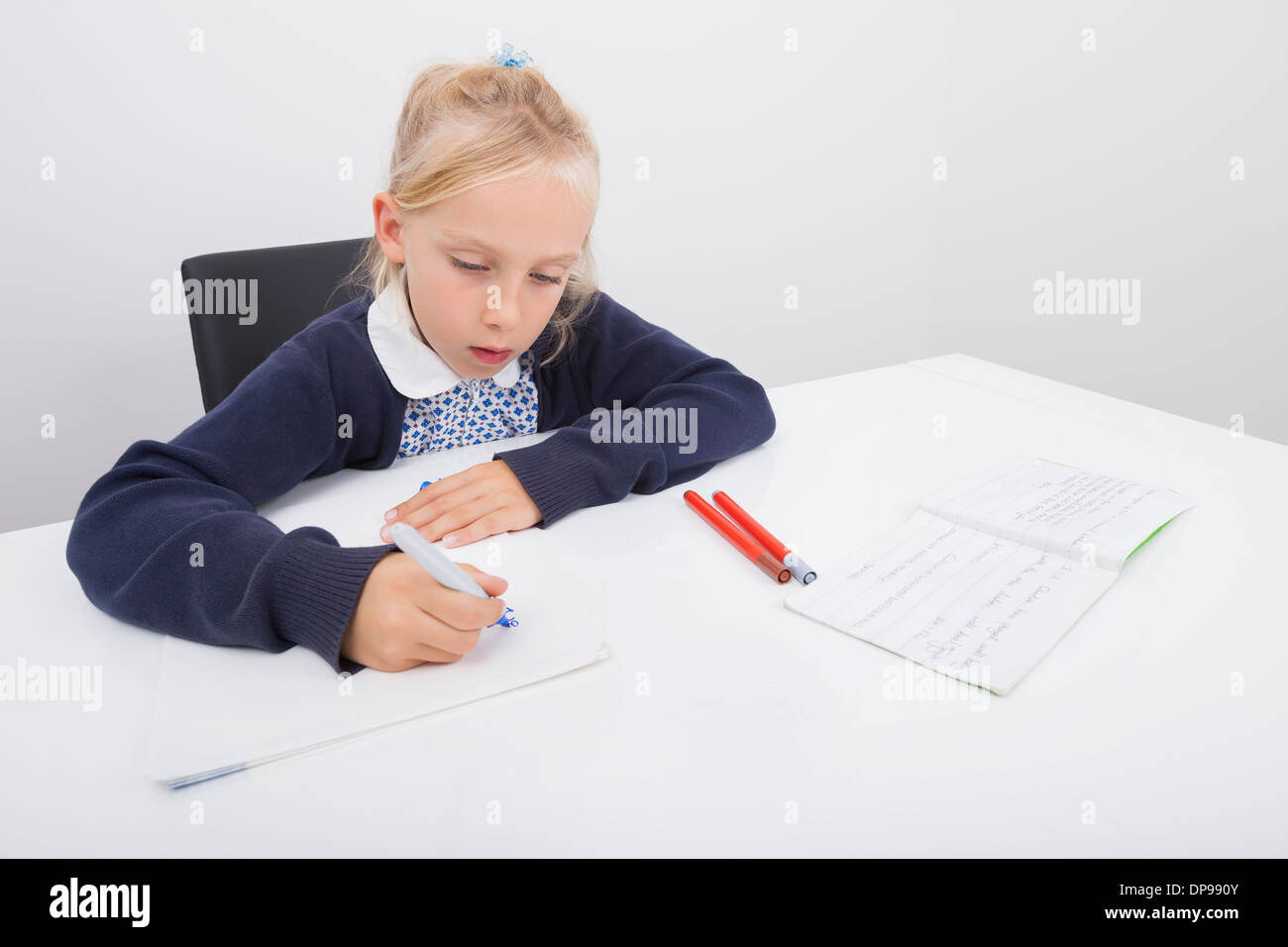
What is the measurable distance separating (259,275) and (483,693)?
83cm

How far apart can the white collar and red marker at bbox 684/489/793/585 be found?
1.11ft

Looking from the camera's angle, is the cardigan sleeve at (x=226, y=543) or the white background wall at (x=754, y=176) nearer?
the cardigan sleeve at (x=226, y=543)

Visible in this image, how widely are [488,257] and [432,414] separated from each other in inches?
9.7

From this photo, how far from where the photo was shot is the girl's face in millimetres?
867

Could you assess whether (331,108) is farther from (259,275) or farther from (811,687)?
(811,687)

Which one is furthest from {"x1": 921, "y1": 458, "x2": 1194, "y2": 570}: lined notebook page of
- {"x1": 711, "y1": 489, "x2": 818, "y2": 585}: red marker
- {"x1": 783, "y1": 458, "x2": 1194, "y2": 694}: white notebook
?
{"x1": 711, "y1": 489, "x2": 818, "y2": 585}: red marker

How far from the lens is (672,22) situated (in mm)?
2182

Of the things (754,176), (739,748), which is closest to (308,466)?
(739,748)

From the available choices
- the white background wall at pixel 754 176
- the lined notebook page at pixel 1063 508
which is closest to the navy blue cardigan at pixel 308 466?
the lined notebook page at pixel 1063 508

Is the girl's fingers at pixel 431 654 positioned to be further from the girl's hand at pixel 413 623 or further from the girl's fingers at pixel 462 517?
the girl's fingers at pixel 462 517

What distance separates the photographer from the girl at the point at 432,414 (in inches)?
24.0

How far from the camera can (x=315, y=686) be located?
570mm

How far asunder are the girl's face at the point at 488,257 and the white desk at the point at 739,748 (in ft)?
1.00
